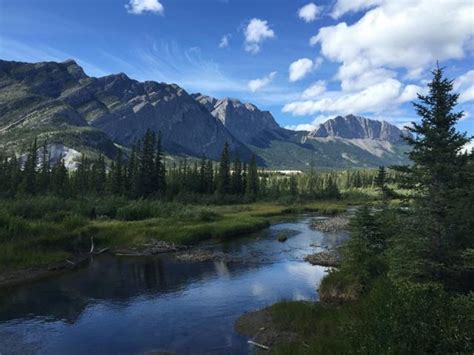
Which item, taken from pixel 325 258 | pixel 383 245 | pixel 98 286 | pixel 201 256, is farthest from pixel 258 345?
pixel 201 256

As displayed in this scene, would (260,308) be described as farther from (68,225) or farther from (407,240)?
(68,225)

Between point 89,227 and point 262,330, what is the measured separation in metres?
33.8

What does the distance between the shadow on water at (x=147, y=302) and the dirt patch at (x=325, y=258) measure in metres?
1.40

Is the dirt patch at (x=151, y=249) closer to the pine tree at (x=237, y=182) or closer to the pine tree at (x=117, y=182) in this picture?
the pine tree at (x=117, y=182)

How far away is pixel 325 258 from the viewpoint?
144 ft

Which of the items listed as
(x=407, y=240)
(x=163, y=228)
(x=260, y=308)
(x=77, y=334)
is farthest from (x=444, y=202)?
(x=163, y=228)

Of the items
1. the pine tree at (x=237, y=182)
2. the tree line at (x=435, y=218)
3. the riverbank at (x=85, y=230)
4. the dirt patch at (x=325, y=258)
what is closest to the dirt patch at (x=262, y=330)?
the tree line at (x=435, y=218)

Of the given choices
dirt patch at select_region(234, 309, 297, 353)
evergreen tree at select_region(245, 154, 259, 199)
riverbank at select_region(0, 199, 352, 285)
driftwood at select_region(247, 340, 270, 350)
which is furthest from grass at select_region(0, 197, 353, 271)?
evergreen tree at select_region(245, 154, 259, 199)

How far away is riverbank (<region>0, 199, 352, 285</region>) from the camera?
38906 mm

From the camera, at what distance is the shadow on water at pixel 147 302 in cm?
2242

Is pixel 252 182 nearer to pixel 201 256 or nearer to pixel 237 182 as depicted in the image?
pixel 237 182

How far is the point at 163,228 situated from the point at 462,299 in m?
45.1

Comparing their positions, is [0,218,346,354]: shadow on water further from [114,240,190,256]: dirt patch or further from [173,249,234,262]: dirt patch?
[114,240,190,256]: dirt patch

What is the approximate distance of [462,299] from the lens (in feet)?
46.1
